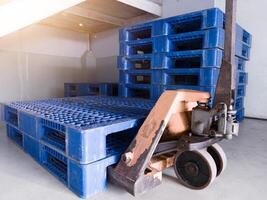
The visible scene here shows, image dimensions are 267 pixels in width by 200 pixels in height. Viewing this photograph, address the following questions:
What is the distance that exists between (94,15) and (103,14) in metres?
0.28

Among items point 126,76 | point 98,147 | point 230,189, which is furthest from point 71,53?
point 230,189

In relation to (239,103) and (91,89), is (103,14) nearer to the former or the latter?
(91,89)

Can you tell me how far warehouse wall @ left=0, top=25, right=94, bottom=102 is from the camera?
5078mm

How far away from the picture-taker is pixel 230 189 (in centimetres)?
155

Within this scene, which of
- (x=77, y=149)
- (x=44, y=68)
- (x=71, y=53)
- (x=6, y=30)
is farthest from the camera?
(x=71, y=53)

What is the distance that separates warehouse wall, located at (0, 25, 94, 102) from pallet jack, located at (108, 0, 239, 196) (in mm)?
4682

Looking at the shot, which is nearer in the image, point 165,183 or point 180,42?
point 165,183

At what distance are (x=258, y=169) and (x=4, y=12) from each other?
9.60ft

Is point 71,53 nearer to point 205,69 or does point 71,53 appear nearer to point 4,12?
point 4,12

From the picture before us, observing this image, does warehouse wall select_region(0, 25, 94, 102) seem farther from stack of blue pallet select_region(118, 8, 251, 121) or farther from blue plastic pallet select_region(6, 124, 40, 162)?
stack of blue pallet select_region(118, 8, 251, 121)

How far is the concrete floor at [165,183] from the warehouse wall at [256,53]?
7.23 ft

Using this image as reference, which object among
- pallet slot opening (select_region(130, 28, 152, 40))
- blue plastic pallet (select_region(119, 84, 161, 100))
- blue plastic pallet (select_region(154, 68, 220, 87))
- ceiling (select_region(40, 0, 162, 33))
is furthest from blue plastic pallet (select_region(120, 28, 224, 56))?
ceiling (select_region(40, 0, 162, 33))

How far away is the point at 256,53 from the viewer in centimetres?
412

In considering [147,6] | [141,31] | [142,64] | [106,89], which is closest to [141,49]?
[142,64]
